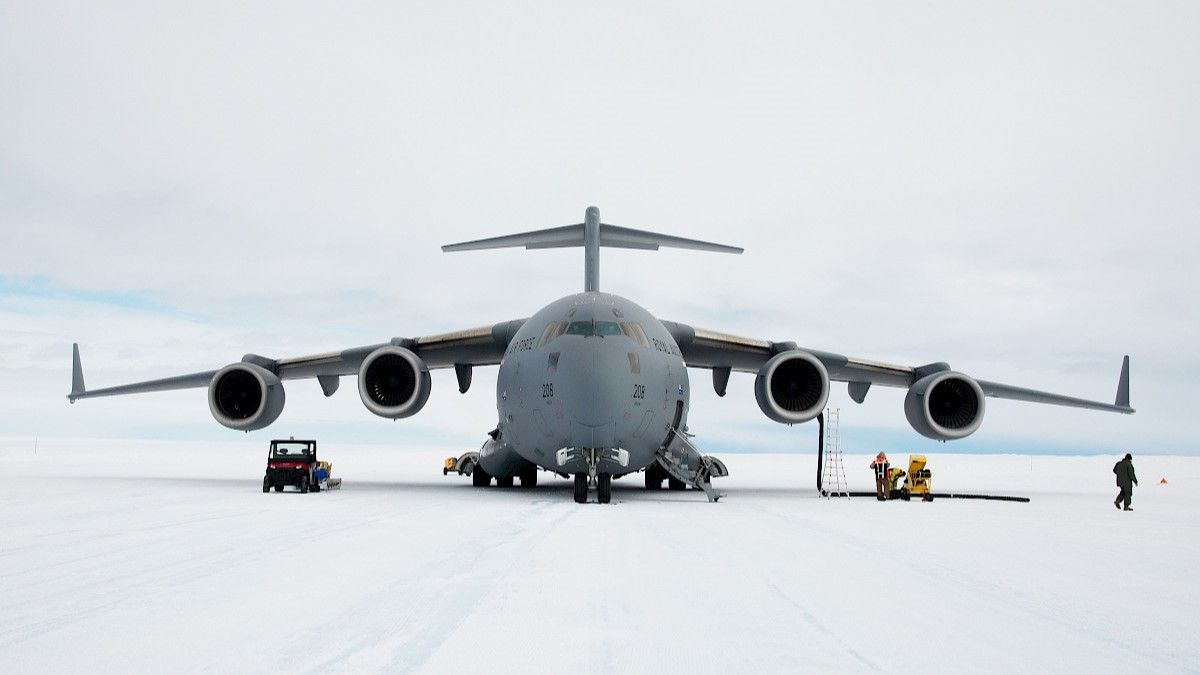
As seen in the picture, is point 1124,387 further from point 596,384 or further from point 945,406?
point 596,384

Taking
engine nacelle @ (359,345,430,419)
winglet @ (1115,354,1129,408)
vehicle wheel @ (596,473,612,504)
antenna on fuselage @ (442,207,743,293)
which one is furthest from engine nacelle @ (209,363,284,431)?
winglet @ (1115,354,1129,408)

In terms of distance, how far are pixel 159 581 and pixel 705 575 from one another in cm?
433

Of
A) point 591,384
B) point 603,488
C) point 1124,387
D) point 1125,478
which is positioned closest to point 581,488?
point 603,488

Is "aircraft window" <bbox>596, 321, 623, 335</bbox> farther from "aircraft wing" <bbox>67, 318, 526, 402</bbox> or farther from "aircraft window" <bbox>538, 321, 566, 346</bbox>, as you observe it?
"aircraft wing" <bbox>67, 318, 526, 402</bbox>

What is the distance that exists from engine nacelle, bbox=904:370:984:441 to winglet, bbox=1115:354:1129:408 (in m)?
3.81

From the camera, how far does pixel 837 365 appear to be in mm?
22297

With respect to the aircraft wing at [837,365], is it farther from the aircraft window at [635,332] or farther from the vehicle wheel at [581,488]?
the vehicle wheel at [581,488]

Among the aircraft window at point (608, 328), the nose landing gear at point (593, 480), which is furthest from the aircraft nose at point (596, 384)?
the nose landing gear at point (593, 480)

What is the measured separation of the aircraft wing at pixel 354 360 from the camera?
71.3 feet

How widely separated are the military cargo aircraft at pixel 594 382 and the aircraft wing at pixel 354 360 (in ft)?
0.12

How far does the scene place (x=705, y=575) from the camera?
7.76 m

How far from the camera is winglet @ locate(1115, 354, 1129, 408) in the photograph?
2220 cm

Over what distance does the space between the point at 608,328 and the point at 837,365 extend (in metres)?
7.96

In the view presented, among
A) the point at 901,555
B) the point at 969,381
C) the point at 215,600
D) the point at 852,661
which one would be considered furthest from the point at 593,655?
the point at 969,381
